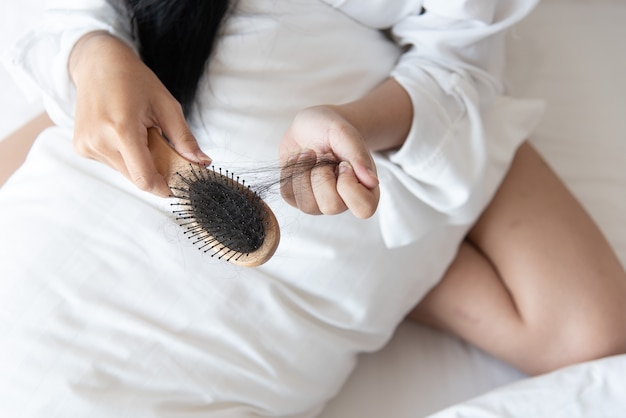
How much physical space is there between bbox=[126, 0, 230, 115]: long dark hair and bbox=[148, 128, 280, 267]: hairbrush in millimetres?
170

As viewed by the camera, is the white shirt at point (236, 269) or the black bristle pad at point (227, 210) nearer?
the black bristle pad at point (227, 210)

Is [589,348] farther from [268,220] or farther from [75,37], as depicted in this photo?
[75,37]

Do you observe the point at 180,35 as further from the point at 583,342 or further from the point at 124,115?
the point at 583,342

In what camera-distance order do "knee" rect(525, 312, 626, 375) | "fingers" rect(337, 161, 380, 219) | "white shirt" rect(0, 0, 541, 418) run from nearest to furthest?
"fingers" rect(337, 161, 380, 219) < "white shirt" rect(0, 0, 541, 418) < "knee" rect(525, 312, 626, 375)

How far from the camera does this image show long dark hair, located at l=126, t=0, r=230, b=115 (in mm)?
598

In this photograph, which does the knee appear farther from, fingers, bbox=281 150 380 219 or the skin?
fingers, bbox=281 150 380 219

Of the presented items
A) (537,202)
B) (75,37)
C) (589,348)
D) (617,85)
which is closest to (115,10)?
(75,37)

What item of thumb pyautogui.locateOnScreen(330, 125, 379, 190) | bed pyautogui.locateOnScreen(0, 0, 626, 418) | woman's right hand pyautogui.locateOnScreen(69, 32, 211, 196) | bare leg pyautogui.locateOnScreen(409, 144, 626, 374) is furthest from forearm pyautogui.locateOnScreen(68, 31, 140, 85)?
bare leg pyautogui.locateOnScreen(409, 144, 626, 374)

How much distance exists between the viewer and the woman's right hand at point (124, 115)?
47 centimetres

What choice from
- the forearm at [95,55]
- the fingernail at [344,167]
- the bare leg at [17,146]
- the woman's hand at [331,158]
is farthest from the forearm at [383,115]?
the bare leg at [17,146]

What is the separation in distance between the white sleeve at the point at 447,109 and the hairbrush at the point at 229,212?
8.2 inches


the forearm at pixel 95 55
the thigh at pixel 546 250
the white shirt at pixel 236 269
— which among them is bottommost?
the thigh at pixel 546 250

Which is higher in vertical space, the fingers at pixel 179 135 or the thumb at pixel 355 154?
the thumb at pixel 355 154

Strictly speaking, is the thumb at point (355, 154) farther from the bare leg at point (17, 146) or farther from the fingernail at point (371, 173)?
the bare leg at point (17, 146)
